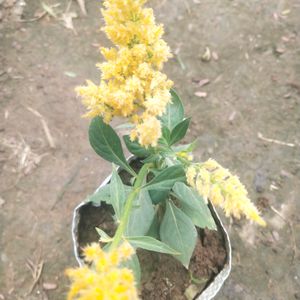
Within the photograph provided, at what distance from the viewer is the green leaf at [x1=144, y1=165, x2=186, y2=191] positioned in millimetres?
923

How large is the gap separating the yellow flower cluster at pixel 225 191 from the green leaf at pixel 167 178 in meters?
0.11

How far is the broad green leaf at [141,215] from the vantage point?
3.41ft

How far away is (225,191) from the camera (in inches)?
28.4

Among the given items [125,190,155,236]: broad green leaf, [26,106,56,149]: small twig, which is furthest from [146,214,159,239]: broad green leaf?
[26,106,56,149]: small twig

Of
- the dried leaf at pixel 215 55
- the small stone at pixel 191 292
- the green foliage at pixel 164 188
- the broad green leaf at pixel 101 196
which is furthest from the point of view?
the dried leaf at pixel 215 55

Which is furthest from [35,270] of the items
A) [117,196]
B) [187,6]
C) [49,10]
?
[187,6]

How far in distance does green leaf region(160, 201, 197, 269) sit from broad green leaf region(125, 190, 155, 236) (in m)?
0.09

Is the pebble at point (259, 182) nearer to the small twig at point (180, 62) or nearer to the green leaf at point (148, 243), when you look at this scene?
the small twig at point (180, 62)

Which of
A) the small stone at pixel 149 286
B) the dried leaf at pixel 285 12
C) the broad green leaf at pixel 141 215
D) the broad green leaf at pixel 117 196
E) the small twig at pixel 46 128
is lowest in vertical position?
the small twig at pixel 46 128

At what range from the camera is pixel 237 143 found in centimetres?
193

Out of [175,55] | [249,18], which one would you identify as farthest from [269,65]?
[175,55]

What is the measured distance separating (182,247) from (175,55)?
1348mm

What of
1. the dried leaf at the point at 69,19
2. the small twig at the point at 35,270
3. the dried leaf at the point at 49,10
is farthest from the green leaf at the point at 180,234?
the dried leaf at the point at 49,10

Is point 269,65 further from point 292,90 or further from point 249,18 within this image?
point 249,18
